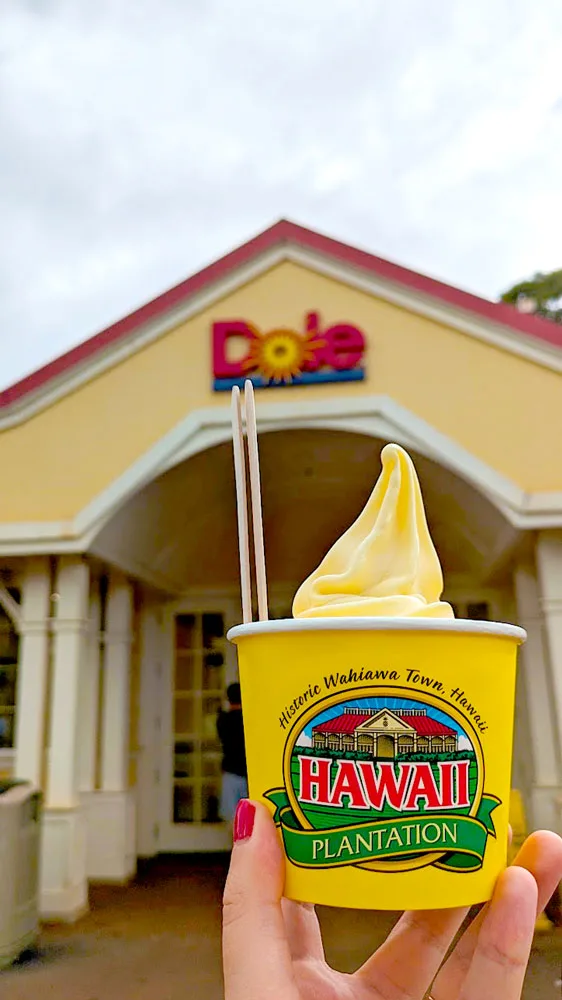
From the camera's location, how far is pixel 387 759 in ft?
3.73

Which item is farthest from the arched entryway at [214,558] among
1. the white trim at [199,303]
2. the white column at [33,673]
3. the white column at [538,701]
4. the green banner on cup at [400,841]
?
the green banner on cup at [400,841]

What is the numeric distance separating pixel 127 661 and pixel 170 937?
2.51 m

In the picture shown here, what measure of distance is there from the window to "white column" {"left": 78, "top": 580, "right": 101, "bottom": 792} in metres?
0.67

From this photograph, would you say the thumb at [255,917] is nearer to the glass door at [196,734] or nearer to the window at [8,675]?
the window at [8,675]

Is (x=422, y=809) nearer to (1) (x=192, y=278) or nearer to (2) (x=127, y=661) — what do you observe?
(1) (x=192, y=278)

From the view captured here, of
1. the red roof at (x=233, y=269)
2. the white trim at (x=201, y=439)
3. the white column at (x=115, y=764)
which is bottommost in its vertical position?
the white column at (x=115, y=764)

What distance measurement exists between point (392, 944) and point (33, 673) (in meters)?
4.61

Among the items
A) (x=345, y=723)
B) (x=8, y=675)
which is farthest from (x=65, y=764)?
(x=345, y=723)

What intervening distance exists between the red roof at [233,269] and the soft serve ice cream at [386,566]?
4074mm

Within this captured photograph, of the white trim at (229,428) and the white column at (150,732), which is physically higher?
the white trim at (229,428)

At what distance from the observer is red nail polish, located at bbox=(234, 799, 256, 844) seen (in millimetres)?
1182

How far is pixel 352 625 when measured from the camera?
1.16 meters

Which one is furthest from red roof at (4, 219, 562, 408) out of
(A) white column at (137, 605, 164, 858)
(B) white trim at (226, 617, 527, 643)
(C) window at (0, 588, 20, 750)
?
(B) white trim at (226, 617, 527, 643)

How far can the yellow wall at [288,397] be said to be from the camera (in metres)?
5.11
